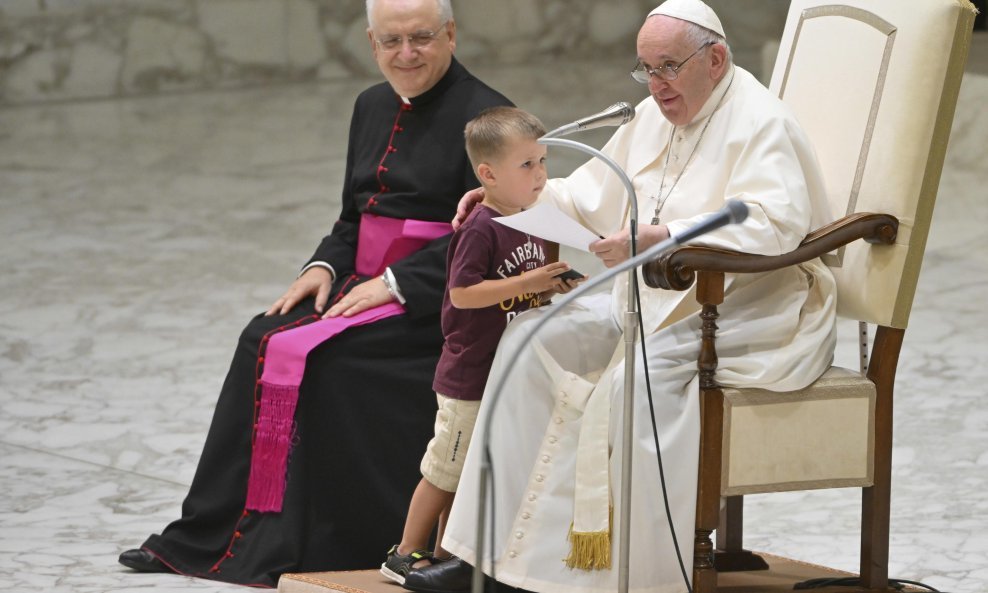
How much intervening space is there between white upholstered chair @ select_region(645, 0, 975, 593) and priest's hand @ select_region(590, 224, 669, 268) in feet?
0.26

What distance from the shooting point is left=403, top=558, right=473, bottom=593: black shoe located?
3840 millimetres

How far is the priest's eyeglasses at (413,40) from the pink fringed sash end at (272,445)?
94 cm

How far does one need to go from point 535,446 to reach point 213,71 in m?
8.86

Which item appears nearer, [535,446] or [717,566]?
[535,446]

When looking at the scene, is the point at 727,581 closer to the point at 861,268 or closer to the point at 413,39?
the point at 861,268

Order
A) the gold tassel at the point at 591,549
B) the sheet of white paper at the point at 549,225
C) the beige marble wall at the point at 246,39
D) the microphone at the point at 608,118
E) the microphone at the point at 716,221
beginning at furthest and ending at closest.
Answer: the beige marble wall at the point at 246,39 < the gold tassel at the point at 591,549 < the sheet of white paper at the point at 549,225 < the microphone at the point at 608,118 < the microphone at the point at 716,221

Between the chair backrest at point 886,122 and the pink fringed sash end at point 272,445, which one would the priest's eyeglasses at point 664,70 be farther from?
the pink fringed sash end at point 272,445

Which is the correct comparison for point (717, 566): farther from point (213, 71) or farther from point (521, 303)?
point (213, 71)

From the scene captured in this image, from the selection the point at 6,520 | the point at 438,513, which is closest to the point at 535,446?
the point at 438,513

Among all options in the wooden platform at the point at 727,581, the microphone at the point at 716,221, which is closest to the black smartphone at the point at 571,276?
the wooden platform at the point at 727,581

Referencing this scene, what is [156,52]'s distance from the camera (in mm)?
11812

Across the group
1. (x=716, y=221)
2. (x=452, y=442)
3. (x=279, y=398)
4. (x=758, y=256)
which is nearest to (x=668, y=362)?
(x=758, y=256)

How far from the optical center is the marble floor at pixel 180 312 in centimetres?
475

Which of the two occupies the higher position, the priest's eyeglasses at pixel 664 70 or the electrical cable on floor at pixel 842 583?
the priest's eyeglasses at pixel 664 70
